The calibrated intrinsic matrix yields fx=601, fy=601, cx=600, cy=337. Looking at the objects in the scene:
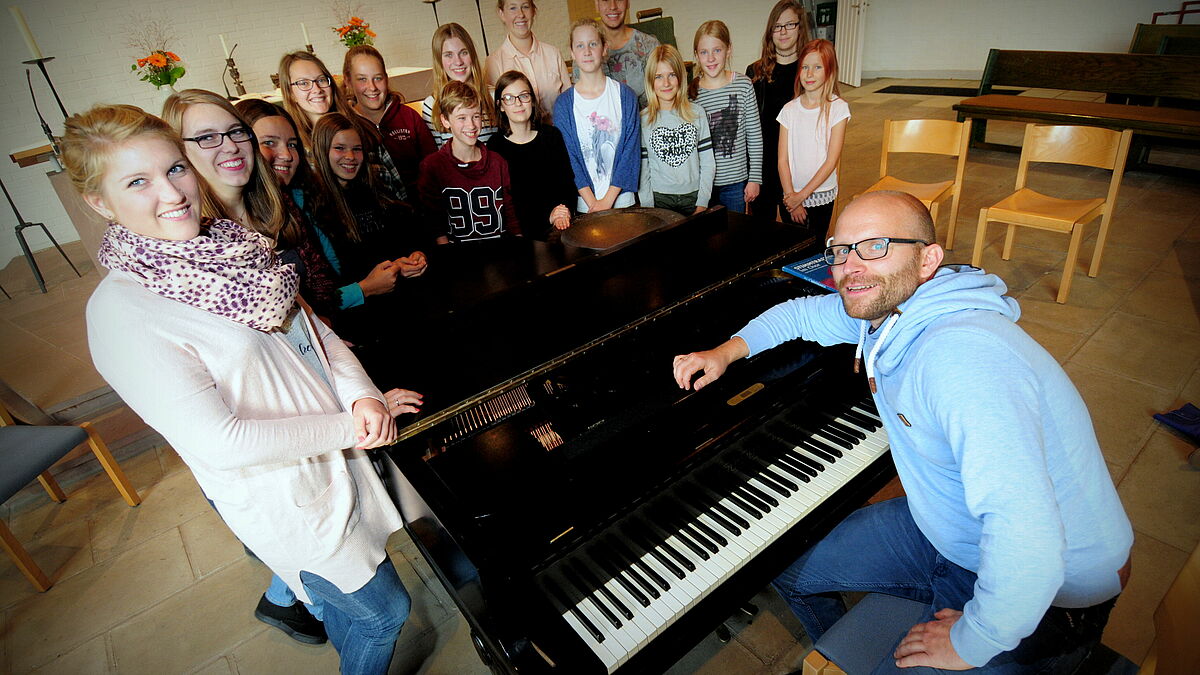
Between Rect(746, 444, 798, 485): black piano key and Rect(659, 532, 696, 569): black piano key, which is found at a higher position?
Rect(746, 444, 798, 485): black piano key

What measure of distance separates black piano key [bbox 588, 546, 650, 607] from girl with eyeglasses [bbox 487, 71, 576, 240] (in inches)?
84.3

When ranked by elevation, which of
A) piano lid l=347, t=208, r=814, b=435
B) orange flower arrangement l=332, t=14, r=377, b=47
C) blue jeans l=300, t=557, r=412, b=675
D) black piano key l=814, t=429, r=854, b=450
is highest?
orange flower arrangement l=332, t=14, r=377, b=47

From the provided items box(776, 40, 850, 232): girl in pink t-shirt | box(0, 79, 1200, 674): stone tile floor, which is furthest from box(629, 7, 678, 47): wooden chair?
box(0, 79, 1200, 674): stone tile floor

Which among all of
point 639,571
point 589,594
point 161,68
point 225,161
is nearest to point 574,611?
point 589,594

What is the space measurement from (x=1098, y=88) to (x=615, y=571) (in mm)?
7270

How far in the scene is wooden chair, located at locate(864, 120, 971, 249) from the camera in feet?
14.4

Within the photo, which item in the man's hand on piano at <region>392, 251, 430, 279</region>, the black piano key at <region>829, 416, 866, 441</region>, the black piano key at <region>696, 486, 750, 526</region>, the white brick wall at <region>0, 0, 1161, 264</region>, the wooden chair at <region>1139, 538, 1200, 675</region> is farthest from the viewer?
the white brick wall at <region>0, 0, 1161, 264</region>

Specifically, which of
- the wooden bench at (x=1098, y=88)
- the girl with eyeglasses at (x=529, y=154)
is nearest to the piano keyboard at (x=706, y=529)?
the girl with eyeglasses at (x=529, y=154)

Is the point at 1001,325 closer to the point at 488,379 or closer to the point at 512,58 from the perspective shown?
the point at 488,379

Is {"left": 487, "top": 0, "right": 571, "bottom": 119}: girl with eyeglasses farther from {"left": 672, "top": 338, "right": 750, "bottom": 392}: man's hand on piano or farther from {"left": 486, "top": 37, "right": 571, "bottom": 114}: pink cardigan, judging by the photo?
{"left": 672, "top": 338, "right": 750, "bottom": 392}: man's hand on piano

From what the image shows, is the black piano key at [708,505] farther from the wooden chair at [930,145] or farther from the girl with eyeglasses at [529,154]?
the wooden chair at [930,145]

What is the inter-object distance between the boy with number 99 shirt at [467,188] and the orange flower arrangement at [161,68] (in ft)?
18.9

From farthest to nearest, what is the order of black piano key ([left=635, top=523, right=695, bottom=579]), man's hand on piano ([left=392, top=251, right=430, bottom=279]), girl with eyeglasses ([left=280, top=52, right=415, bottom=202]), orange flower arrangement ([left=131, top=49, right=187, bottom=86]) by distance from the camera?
orange flower arrangement ([left=131, top=49, right=187, bottom=86]) → girl with eyeglasses ([left=280, top=52, right=415, bottom=202]) → man's hand on piano ([left=392, top=251, right=430, bottom=279]) → black piano key ([left=635, top=523, right=695, bottom=579])

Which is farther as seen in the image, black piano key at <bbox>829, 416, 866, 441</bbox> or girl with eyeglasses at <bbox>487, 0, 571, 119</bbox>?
girl with eyeglasses at <bbox>487, 0, 571, 119</bbox>
